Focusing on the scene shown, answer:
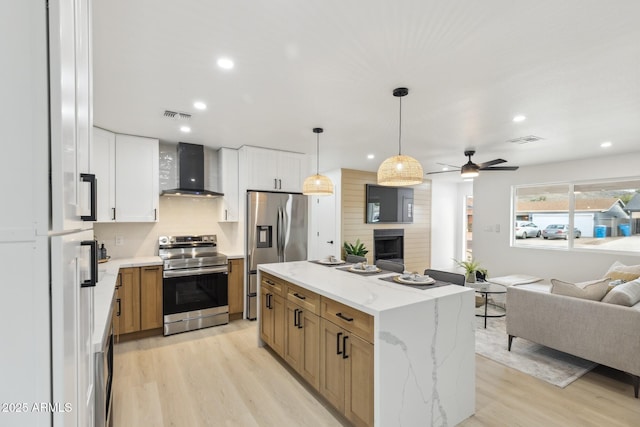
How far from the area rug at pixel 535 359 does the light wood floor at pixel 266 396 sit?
9 cm

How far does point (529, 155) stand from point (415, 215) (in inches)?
117

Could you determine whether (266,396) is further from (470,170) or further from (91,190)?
(470,170)

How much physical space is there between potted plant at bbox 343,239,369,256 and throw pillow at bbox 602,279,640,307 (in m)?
3.81

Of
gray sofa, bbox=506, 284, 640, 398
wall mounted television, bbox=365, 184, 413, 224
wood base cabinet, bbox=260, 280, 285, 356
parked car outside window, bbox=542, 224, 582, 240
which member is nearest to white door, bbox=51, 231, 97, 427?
wood base cabinet, bbox=260, 280, 285, 356

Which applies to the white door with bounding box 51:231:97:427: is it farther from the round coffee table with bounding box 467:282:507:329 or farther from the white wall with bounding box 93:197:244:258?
the round coffee table with bounding box 467:282:507:329

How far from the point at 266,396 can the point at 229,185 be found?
9.47ft

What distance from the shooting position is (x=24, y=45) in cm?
63

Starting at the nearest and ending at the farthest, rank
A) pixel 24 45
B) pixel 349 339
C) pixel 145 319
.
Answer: pixel 24 45
pixel 349 339
pixel 145 319

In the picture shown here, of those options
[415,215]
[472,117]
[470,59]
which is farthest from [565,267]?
[470,59]

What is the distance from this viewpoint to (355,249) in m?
6.12

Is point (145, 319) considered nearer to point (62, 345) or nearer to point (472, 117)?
point (62, 345)

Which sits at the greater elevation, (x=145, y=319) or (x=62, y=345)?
(x=62, y=345)

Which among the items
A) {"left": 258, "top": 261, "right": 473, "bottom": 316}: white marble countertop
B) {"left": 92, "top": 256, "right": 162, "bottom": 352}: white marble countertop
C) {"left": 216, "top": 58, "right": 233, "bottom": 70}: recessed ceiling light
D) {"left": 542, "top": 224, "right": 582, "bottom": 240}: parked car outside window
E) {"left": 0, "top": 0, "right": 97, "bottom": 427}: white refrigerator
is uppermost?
{"left": 216, "top": 58, "right": 233, "bottom": 70}: recessed ceiling light

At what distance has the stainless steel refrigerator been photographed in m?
4.23
